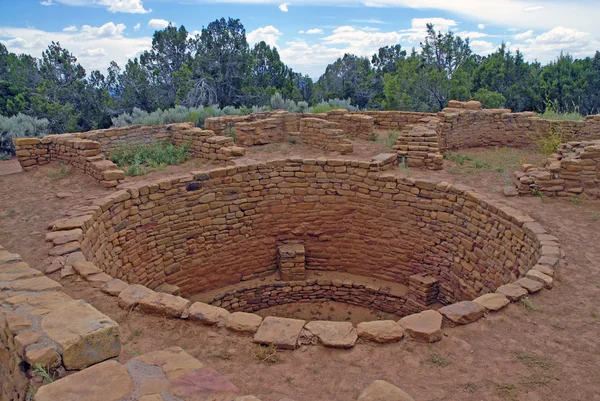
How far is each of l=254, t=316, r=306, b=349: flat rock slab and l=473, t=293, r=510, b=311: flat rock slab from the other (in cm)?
199

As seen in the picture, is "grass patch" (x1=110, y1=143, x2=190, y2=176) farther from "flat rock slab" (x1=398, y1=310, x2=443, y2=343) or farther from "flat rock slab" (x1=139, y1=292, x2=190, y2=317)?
"flat rock slab" (x1=398, y1=310, x2=443, y2=343)

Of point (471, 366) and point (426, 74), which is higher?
point (426, 74)

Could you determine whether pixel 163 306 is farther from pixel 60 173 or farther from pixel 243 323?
pixel 60 173

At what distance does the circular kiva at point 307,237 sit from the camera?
745 cm

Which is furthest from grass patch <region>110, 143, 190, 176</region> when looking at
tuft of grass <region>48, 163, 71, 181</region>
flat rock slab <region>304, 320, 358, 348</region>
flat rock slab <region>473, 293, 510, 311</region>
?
flat rock slab <region>473, 293, 510, 311</region>

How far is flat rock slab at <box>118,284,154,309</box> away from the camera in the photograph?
15.7ft

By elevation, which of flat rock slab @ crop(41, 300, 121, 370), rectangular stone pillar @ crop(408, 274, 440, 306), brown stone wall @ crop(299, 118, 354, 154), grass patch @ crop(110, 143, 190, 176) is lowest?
rectangular stone pillar @ crop(408, 274, 440, 306)

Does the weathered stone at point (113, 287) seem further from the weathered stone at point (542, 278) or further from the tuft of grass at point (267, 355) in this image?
the weathered stone at point (542, 278)

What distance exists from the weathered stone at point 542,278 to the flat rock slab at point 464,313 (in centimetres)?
97

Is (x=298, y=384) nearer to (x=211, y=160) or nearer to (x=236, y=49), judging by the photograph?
(x=211, y=160)

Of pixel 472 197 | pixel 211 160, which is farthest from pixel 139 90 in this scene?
pixel 472 197

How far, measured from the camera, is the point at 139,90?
22.3 m

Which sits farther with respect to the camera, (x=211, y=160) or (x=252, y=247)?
(x=211, y=160)

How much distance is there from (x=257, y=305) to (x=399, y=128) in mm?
8022
